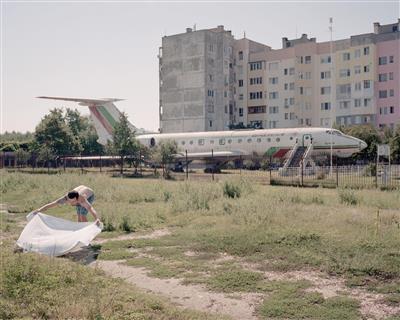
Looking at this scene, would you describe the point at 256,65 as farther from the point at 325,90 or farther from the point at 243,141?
the point at 243,141

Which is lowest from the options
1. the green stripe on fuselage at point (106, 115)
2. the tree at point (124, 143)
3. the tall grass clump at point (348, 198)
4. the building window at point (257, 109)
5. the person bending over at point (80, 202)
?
the tall grass clump at point (348, 198)

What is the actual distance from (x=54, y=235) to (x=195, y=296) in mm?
5452

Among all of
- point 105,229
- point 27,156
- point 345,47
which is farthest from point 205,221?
point 345,47

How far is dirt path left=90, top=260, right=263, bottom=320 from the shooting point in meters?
7.35

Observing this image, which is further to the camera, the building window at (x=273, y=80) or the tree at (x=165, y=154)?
the building window at (x=273, y=80)

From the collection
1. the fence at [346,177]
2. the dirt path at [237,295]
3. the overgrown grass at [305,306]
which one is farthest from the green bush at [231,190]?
the overgrown grass at [305,306]

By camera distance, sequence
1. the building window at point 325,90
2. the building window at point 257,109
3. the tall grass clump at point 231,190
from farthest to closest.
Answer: the building window at point 257,109 < the building window at point 325,90 < the tall grass clump at point 231,190

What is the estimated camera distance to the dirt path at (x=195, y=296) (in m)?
7.35

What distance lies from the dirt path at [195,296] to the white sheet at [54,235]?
2093 mm

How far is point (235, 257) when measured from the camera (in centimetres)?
1064

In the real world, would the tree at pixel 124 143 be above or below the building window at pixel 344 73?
below

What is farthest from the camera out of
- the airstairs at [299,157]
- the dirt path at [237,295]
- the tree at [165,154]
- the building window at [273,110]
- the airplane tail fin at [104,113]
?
the building window at [273,110]

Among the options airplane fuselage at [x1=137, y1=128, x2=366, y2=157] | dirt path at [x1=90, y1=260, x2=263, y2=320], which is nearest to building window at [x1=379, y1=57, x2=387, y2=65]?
airplane fuselage at [x1=137, y1=128, x2=366, y2=157]

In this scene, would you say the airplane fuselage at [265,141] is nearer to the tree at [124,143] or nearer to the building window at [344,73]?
the tree at [124,143]
